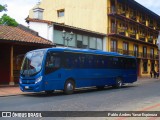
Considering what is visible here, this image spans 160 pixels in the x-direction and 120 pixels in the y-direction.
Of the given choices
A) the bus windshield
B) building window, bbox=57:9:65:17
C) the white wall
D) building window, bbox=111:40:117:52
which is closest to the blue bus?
the bus windshield

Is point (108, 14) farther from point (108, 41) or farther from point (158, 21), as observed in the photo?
point (158, 21)

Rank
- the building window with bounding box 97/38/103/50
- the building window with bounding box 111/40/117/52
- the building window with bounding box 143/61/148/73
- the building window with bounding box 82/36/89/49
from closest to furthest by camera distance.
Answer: the building window with bounding box 82/36/89/49, the building window with bounding box 97/38/103/50, the building window with bounding box 111/40/117/52, the building window with bounding box 143/61/148/73

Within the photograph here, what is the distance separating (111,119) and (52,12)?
3740 cm

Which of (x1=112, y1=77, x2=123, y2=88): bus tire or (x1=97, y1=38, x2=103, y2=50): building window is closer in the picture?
(x1=112, y1=77, x2=123, y2=88): bus tire

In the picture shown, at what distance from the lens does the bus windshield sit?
16.5m

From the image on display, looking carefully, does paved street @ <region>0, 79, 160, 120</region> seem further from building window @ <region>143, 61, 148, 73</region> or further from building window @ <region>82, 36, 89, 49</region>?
building window @ <region>143, 61, 148, 73</region>

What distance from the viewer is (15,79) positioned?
25141 mm

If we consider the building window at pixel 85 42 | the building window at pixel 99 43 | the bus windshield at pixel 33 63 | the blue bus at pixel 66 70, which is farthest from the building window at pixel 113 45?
the bus windshield at pixel 33 63

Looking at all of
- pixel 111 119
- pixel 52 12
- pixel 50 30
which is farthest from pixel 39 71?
pixel 52 12

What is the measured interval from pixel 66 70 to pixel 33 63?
2157 mm

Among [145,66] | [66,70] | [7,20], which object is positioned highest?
[7,20]

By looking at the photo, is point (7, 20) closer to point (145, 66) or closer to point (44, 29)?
point (44, 29)

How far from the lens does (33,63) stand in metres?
16.8

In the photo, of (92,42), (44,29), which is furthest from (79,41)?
(44,29)
